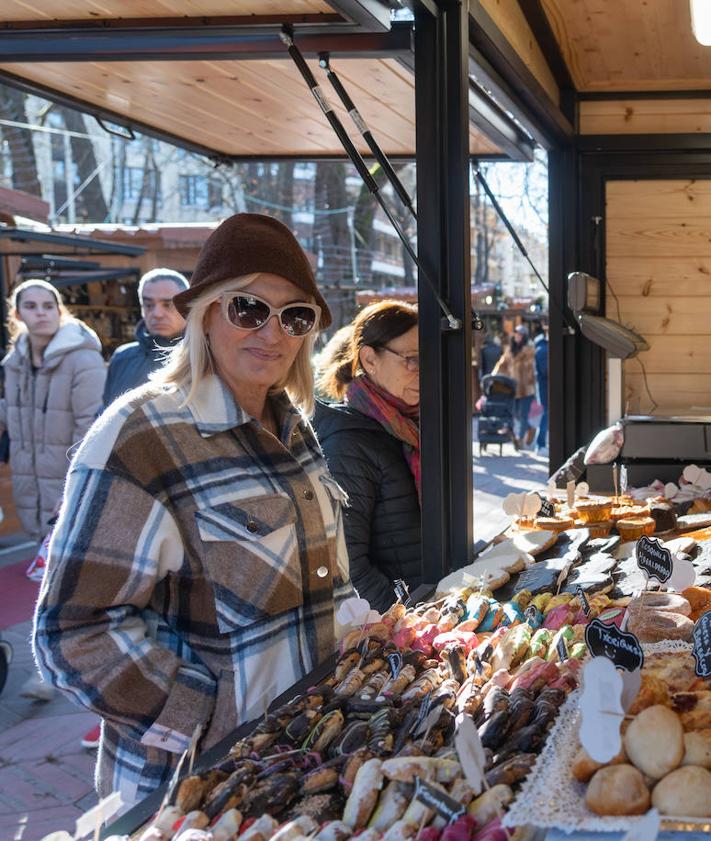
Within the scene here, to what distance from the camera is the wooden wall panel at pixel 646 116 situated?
5246 millimetres

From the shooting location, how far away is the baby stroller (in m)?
13.5

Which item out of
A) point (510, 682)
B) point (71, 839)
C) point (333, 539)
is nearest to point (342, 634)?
point (333, 539)

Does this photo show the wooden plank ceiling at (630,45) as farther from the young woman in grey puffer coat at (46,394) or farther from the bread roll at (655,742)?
the bread roll at (655,742)

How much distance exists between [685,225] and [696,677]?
13.7 feet

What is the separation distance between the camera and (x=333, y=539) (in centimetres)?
205

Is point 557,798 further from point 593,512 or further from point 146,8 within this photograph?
point 146,8

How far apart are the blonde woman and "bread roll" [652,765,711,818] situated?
0.79 m

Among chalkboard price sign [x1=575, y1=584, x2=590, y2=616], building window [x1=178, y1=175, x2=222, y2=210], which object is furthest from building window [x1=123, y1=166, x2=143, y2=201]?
chalkboard price sign [x1=575, y1=584, x2=590, y2=616]

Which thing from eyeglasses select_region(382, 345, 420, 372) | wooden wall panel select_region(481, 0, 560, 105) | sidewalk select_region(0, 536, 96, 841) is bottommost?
sidewalk select_region(0, 536, 96, 841)

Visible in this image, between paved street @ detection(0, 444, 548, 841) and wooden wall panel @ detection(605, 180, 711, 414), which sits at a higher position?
wooden wall panel @ detection(605, 180, 711, 414)

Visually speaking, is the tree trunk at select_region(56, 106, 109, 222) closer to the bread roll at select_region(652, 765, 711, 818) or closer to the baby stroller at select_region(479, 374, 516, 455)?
the baby stroller at select_region(479, 374, 516, 455)

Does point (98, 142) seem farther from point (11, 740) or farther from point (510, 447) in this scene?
point (11, 740)

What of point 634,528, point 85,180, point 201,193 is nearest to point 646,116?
point 634,528

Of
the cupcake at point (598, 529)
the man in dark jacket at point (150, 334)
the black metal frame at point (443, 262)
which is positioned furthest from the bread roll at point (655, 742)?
the man in dark jacket at point (150, 334)
